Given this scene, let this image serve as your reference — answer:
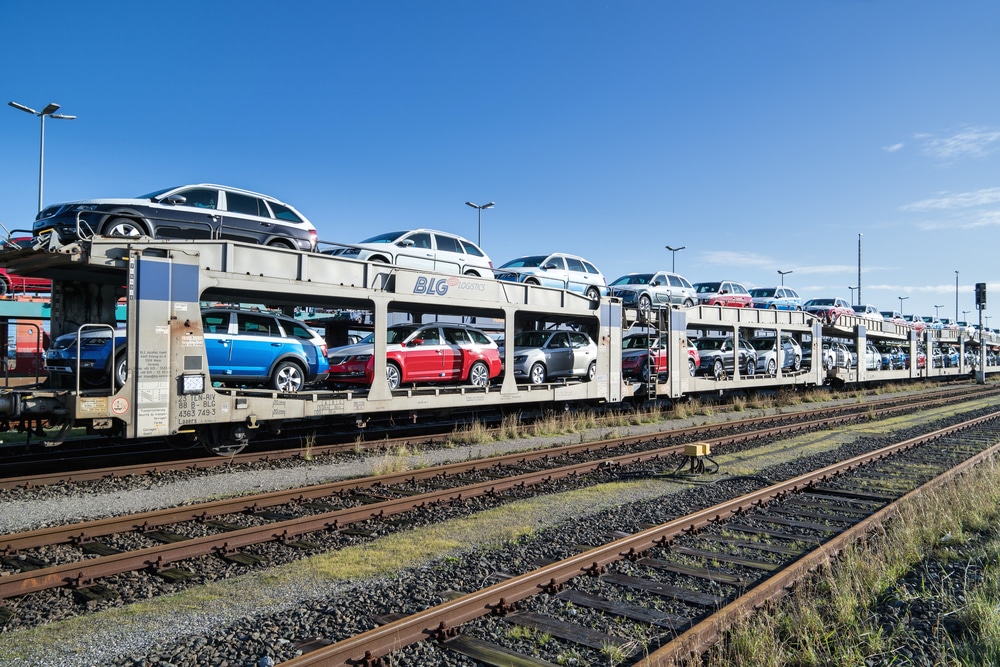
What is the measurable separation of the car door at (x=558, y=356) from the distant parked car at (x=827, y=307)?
1647 cm

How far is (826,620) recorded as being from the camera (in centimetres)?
483

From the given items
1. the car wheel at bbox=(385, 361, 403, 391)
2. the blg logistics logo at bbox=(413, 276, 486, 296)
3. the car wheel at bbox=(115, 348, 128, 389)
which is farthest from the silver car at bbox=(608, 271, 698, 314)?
the car wheel at bbox=(115, 348, 128, 389)

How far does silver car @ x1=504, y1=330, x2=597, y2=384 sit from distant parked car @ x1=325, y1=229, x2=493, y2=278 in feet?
7.10

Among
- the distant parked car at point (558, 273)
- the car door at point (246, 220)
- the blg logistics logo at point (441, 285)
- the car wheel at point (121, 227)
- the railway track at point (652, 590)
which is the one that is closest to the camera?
the railway track at point (652, 590)

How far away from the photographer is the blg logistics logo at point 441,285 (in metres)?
12.9

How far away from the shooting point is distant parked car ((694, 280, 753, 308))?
26.4 metres

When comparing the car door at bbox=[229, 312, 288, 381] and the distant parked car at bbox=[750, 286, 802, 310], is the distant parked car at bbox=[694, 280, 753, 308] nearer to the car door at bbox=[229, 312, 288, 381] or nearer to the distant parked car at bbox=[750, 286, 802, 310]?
the distant parked car at bbox=[750, 286, 802, 310]

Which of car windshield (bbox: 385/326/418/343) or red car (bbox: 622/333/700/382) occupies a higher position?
car windshield (bbox: 385/326/418/343)

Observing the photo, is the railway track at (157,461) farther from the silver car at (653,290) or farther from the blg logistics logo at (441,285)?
the silver car at (653,290)

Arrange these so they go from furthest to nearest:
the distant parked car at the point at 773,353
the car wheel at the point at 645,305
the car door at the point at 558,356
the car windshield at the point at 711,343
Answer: the distant parked car at the point at 773,353 < the car windshield at the point at 711,343 < the car wheel at the point at 645,305 < the car door at the point at 558,356

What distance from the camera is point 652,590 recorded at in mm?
5555

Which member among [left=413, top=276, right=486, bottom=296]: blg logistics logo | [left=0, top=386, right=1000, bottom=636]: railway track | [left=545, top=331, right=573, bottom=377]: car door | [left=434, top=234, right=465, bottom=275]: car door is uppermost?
[left=434, top=234, right=465, bottom=275]: car door

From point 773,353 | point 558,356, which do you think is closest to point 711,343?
point 773,353

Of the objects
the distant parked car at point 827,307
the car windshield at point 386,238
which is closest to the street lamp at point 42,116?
the car windshield at point 386,238
